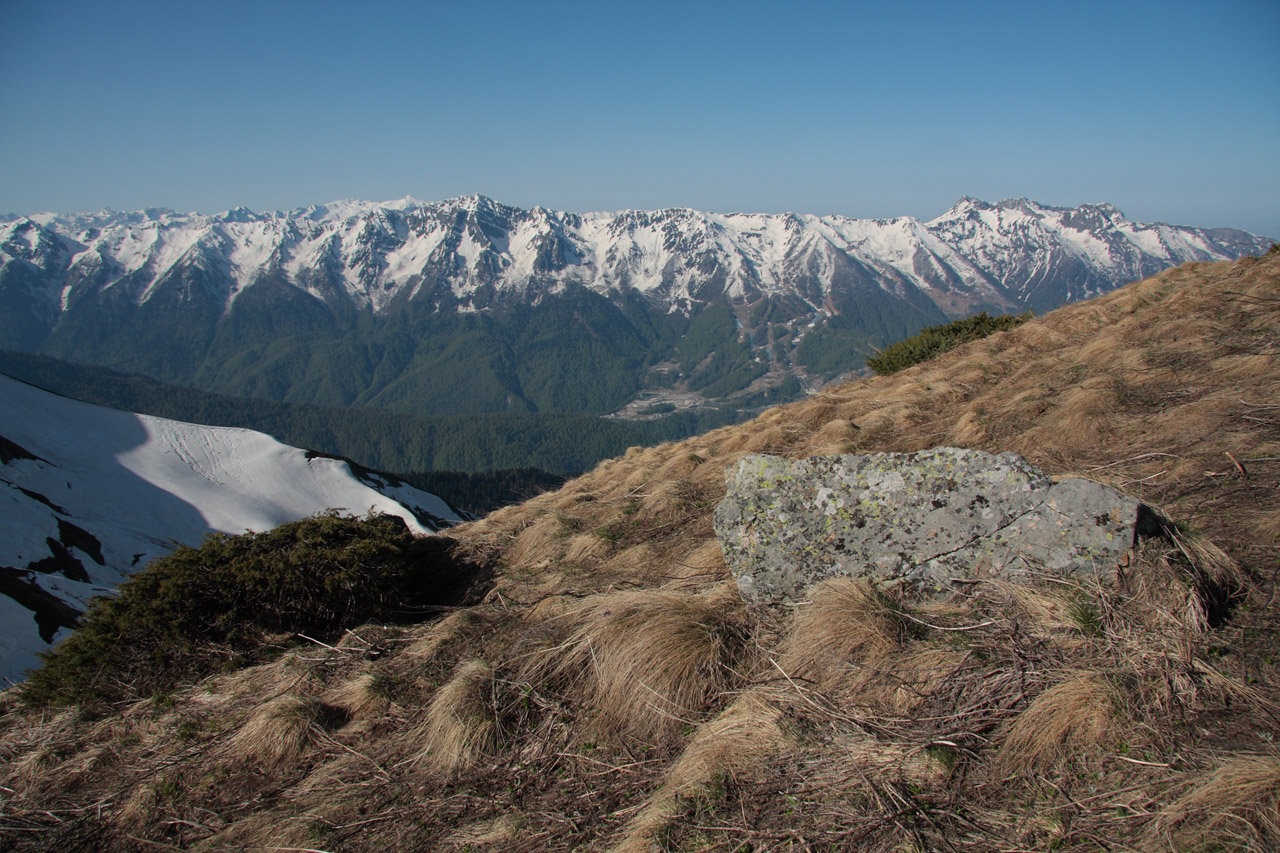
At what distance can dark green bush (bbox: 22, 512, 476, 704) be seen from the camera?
696 cm

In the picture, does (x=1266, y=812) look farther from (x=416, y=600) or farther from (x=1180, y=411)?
(x=416, y=600)

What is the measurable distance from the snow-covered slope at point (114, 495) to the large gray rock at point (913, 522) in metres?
22.6

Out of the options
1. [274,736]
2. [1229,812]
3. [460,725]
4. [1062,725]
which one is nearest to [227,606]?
[274,736]

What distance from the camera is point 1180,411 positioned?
8258 mm

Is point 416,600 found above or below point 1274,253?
below

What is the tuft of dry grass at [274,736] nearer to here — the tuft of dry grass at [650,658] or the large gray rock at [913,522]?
the tuft of dry grass at [650,658]

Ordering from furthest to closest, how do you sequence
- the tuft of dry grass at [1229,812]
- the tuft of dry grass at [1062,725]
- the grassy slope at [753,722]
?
the tuft of dry grass at [1062,725] → the grassy slope at [753,722] → the tuft of dry grass at [1229,812]

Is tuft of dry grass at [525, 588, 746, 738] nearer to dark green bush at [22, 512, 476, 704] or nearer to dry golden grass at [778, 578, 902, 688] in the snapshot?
dry golden grass at [778, 578, 902, 688]

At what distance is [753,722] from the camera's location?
4305 millimetres

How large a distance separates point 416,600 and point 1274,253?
23.9 metres

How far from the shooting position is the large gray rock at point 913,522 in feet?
15.8

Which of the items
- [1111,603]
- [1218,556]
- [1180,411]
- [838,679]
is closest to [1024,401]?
[1180,411]

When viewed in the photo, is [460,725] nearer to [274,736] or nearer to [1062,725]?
[274,736]

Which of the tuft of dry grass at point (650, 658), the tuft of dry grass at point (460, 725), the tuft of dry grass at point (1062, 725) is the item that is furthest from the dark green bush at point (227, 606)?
the tuft of dry grass at point (1062, 725)
